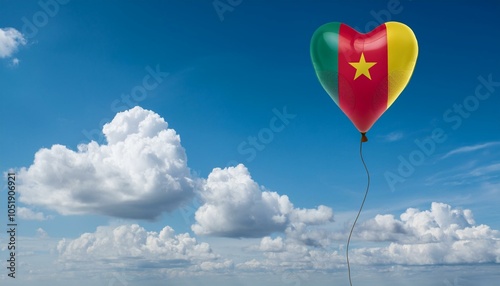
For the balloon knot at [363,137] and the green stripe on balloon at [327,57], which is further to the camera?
the green stripe on balloon at [327,57]

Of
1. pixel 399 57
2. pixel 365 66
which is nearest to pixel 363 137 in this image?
pixel 365 66

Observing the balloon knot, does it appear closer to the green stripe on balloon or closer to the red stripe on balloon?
the red stripe on balloon

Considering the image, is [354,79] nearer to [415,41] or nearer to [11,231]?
[415,41]

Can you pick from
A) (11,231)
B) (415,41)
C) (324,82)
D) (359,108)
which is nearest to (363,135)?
(359,108)

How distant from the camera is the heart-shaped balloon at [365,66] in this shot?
21.9m

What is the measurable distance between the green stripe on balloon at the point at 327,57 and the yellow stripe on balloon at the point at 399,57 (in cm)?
215

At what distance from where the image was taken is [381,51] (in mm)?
22047

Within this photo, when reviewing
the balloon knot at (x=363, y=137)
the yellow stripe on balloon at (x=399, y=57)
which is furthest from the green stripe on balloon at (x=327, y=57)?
the yellow stripe on balloon at (x=399, y=57)

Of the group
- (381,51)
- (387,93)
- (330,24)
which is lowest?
(387,93)

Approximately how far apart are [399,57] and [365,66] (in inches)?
57.6

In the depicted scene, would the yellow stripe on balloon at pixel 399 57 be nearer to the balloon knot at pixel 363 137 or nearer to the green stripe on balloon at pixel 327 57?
the balloon knot at pixel 363 137

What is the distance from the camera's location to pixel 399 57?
22031mm

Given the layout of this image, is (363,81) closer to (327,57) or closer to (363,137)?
(327,57)

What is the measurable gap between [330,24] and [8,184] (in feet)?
55.4
